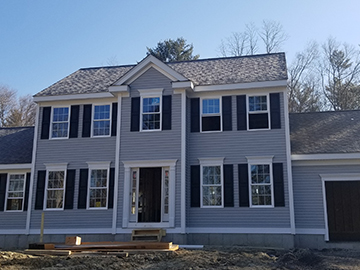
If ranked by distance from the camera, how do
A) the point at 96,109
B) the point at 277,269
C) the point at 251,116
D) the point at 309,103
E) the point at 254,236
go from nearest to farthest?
the point at 277,269 → the point at 254,236 → the point at 251,116 → the point at 96,109 → the point at 309,103

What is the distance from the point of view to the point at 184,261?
10.0 meters

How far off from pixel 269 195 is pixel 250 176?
3.19 ft

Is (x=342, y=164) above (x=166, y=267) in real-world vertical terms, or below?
above

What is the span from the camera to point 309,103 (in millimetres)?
29766

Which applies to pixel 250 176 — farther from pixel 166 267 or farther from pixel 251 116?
pixel 166 267

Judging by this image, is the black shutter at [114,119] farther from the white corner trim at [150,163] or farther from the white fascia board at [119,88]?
the white corner trim at [150,163]

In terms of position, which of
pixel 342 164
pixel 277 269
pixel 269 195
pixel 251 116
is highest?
pixel 251 116

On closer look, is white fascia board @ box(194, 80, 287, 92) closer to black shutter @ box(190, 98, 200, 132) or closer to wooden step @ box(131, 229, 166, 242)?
black shutter @ box(190, 98, 200, 132)

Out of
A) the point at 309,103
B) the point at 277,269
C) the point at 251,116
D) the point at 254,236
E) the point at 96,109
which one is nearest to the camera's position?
the point at 277,269

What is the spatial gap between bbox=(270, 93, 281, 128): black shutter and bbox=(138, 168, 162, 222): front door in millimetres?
4978

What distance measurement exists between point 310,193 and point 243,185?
2497 mm

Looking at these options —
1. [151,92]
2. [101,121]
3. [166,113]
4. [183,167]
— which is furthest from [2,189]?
[183,167]

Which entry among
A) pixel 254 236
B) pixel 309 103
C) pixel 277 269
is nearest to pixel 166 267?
pixel 277 269

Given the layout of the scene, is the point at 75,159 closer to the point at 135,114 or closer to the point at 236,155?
the point at 135,114
